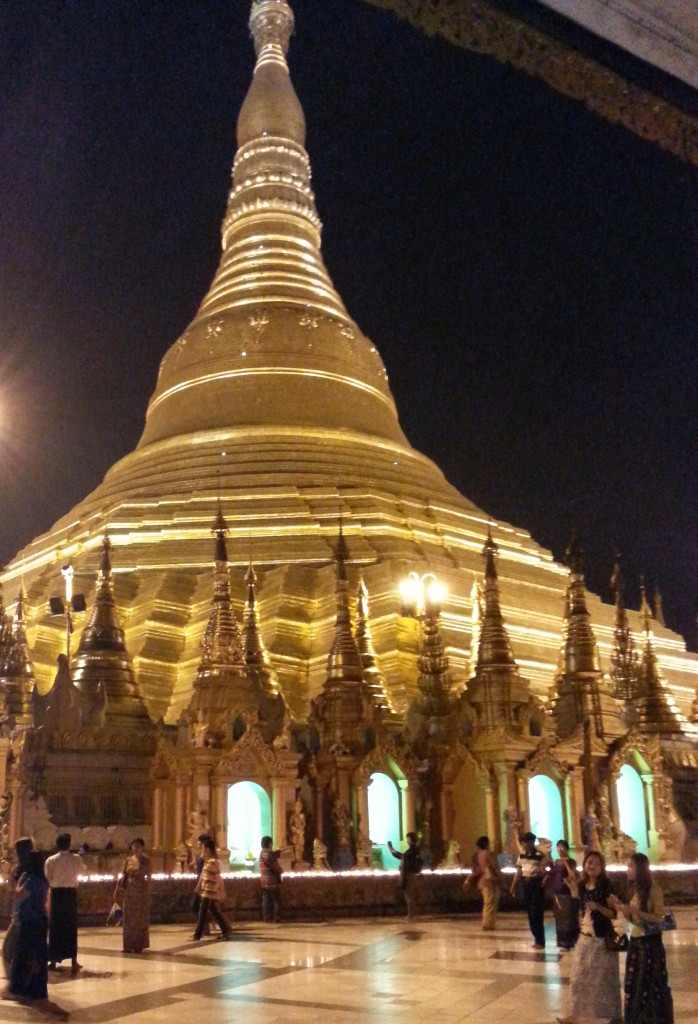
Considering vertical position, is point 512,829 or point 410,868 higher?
point 512,829

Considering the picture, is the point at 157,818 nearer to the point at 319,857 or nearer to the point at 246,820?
the point at 246,820

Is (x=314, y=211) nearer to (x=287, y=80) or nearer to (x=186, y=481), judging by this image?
(x=287, y=80)

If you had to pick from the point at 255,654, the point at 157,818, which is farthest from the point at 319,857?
the point at 255,654

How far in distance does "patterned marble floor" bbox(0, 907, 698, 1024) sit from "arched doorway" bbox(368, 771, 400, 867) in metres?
7.05

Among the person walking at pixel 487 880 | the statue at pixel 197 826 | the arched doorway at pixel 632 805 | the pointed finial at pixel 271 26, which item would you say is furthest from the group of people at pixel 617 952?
the pointed finial at pixel 271 26

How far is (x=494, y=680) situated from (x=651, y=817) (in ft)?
14.4

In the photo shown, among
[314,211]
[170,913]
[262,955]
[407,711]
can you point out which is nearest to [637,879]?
[262,955]

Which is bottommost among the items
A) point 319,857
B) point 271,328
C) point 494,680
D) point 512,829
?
point 319,857

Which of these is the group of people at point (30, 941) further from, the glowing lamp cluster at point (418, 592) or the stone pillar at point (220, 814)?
the glowing lamp cluster at point (418, 592)

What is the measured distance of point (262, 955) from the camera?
38.1ft

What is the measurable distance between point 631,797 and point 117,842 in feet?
34.8

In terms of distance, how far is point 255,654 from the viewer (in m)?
23.1

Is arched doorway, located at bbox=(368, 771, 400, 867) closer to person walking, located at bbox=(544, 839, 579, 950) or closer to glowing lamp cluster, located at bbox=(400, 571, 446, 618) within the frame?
glowing lamp cluster, located at bbox=(400, 571, 446, 618)

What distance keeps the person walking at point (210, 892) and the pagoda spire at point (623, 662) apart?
Answer: 1501cm
